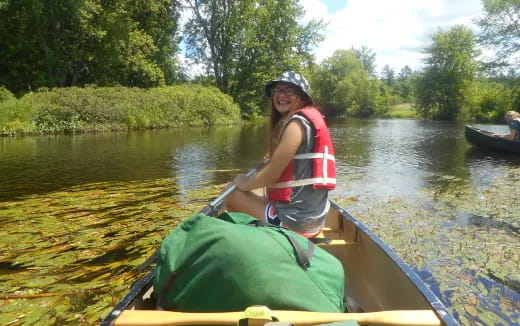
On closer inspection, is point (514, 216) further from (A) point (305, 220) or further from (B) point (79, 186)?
(B) point (79, 186)

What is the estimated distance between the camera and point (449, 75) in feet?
180

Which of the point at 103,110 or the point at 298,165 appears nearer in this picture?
the point at 298,165

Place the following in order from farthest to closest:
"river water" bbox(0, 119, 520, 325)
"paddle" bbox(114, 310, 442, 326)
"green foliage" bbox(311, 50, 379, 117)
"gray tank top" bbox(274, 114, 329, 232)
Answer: "green foliage" bbox(311, 50, 379, 117)
"river water" bbox(0, 119, 520, 325)
"gray tank top" bbox(274, 114, 329, 232)
"paddle" bbox(114, 310, 442, 326)

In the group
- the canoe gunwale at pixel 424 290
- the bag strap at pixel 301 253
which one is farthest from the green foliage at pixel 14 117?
the bag strap at pixel 301 253

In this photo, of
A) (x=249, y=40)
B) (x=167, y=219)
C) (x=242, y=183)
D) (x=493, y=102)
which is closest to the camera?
(x=242, y=183)

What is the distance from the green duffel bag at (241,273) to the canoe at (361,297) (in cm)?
9

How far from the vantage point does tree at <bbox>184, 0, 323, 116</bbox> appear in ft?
128

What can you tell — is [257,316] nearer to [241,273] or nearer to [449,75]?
[241,273]

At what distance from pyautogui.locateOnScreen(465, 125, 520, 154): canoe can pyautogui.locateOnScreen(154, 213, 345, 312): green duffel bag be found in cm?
1409

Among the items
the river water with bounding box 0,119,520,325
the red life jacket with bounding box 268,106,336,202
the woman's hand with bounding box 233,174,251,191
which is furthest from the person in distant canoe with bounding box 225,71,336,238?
the river water with bounding box 0,119,520,325

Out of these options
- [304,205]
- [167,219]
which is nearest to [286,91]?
[304,205]

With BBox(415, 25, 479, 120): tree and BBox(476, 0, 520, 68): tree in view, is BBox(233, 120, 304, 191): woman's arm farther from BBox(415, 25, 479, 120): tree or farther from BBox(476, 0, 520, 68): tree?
BBox(415, 25, 479, 120): tree

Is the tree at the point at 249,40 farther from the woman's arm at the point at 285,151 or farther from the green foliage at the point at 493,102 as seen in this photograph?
the woman's arm at the point at 285,151

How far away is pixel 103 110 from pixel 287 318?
77.2 ft
